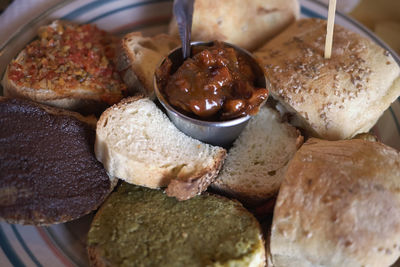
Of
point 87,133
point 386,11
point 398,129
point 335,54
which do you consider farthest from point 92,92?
point 386,11

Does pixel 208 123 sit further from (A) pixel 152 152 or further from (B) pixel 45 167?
(B) pixel 45 167

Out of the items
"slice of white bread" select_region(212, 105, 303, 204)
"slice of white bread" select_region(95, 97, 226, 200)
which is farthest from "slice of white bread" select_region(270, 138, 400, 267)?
"slice of white bread" select_region(95, 97, 226, 200)

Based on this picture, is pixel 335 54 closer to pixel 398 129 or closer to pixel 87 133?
pixel 398 129

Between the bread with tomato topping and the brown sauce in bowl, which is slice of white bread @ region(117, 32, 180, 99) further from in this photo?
the brown sauce in bowl

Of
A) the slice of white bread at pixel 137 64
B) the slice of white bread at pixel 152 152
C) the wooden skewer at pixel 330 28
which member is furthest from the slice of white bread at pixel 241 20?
the slice of white bread at pixel 152 152

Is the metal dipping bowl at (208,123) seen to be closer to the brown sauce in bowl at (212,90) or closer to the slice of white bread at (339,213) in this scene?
the brown sauce in bowl at (212,90)

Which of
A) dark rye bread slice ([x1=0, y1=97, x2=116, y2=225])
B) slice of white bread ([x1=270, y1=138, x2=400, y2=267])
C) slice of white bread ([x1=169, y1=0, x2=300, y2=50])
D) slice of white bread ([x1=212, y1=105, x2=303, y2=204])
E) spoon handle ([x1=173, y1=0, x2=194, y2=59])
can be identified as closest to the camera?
slice of white bread ([x1=270, y1=138, x2=400, y2=267])

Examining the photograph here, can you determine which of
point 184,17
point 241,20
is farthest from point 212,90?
point 241,20
